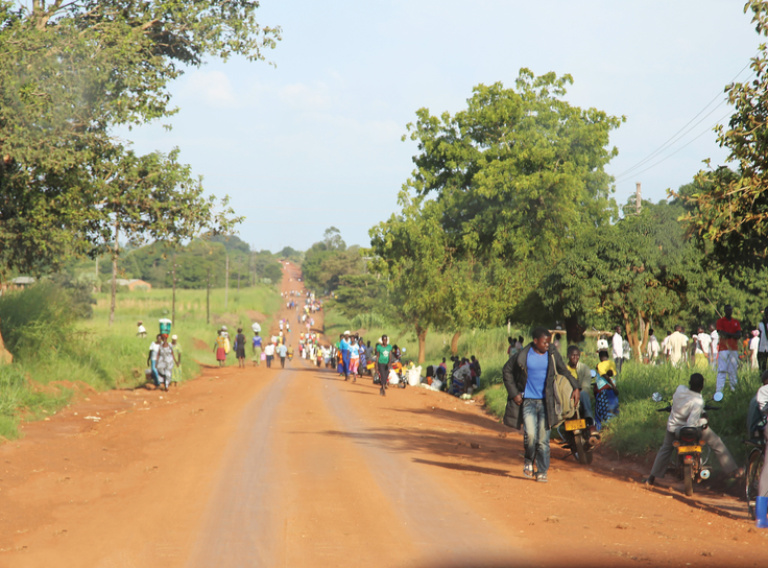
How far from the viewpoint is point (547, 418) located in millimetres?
10539

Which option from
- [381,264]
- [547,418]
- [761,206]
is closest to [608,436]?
[547,418]

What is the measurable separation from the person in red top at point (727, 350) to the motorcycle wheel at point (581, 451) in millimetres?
4156

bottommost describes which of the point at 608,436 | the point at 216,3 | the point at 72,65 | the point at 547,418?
the point at 608,436

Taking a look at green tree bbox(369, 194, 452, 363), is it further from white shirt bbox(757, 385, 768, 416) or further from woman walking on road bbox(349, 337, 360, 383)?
white shirt bbox(757, 385, 768, 416)

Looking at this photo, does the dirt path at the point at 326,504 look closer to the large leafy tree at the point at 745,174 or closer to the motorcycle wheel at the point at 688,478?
the motorcycle wheel at the point at 688,478

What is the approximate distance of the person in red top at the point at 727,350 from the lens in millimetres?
15914

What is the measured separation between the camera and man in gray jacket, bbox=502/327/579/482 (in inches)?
416

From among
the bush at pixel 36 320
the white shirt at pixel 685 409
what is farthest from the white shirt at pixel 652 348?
the bush at pixel 36 320

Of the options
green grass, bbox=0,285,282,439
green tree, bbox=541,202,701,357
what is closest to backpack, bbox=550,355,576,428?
green grass, bbox=0,285,282,439

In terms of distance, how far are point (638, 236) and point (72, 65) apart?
18389 mm

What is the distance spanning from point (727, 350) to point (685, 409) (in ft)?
20.9

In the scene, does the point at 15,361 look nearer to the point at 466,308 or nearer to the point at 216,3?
the point at 216,3

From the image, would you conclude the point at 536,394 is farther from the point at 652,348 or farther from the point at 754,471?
the point at 652,348

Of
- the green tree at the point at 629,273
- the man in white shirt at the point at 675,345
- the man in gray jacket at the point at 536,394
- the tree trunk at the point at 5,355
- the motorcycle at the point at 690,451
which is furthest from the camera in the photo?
the green tree at the point at 629,273
